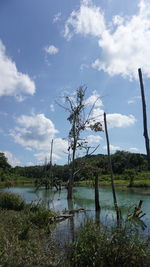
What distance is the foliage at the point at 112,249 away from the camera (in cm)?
625

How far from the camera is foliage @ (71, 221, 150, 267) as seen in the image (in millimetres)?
6254

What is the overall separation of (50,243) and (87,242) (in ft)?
8.65

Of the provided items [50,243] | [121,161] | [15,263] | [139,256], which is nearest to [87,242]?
[139,256]

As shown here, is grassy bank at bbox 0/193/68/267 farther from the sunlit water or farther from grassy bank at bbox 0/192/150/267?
the sunlit water

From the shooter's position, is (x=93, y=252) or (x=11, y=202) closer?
(x=93, y=252)

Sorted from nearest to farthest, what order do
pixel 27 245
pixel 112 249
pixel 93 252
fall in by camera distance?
pixel 112 249
pixel 93 252
pixel 27 245

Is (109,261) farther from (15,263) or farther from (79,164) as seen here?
(79,164)

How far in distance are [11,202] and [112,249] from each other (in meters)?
11.9

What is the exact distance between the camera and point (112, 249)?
629 centimetres

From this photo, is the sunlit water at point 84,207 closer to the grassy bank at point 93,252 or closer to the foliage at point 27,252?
the grassy bank at point 93,252

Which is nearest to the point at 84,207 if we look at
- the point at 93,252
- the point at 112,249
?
the point at 93,252

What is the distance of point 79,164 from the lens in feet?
98.8

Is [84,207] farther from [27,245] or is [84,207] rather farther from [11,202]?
[27,245]

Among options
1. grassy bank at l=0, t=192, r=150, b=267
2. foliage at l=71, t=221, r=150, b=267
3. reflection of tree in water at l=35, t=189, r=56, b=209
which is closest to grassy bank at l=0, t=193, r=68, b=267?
grassy bank at l=0, t=192, r=150, b=267
